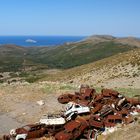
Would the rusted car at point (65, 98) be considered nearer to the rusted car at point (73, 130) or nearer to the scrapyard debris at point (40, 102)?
the scrapyard debris at point (40, 102)

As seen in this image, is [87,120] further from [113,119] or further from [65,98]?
[65,98]

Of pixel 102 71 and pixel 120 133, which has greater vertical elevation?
pixel 120 133

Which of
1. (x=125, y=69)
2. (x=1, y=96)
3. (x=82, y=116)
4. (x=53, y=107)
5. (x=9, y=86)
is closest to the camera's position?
(x=82, y=116)

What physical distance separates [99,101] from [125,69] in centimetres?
3846

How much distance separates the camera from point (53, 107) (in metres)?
22.2

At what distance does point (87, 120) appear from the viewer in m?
17.2

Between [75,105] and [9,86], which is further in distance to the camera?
[9,86]

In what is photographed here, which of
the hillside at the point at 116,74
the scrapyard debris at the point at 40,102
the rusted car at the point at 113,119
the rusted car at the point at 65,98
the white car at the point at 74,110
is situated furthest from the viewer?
the hillside at the point at 116,74

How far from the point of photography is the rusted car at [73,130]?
15.7 meters

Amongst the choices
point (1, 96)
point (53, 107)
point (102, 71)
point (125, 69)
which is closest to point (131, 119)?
point (53, 107)

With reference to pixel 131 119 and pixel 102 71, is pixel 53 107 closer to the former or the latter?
pixel 131 119

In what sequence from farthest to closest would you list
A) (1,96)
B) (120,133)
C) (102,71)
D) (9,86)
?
(102,71), (9,86), (1,96), (120,133)

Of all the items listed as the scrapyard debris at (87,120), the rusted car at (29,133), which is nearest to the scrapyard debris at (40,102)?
the scrapyard debris at (87,120)

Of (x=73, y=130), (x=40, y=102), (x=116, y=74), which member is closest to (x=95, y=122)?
(x=73, y=130)
